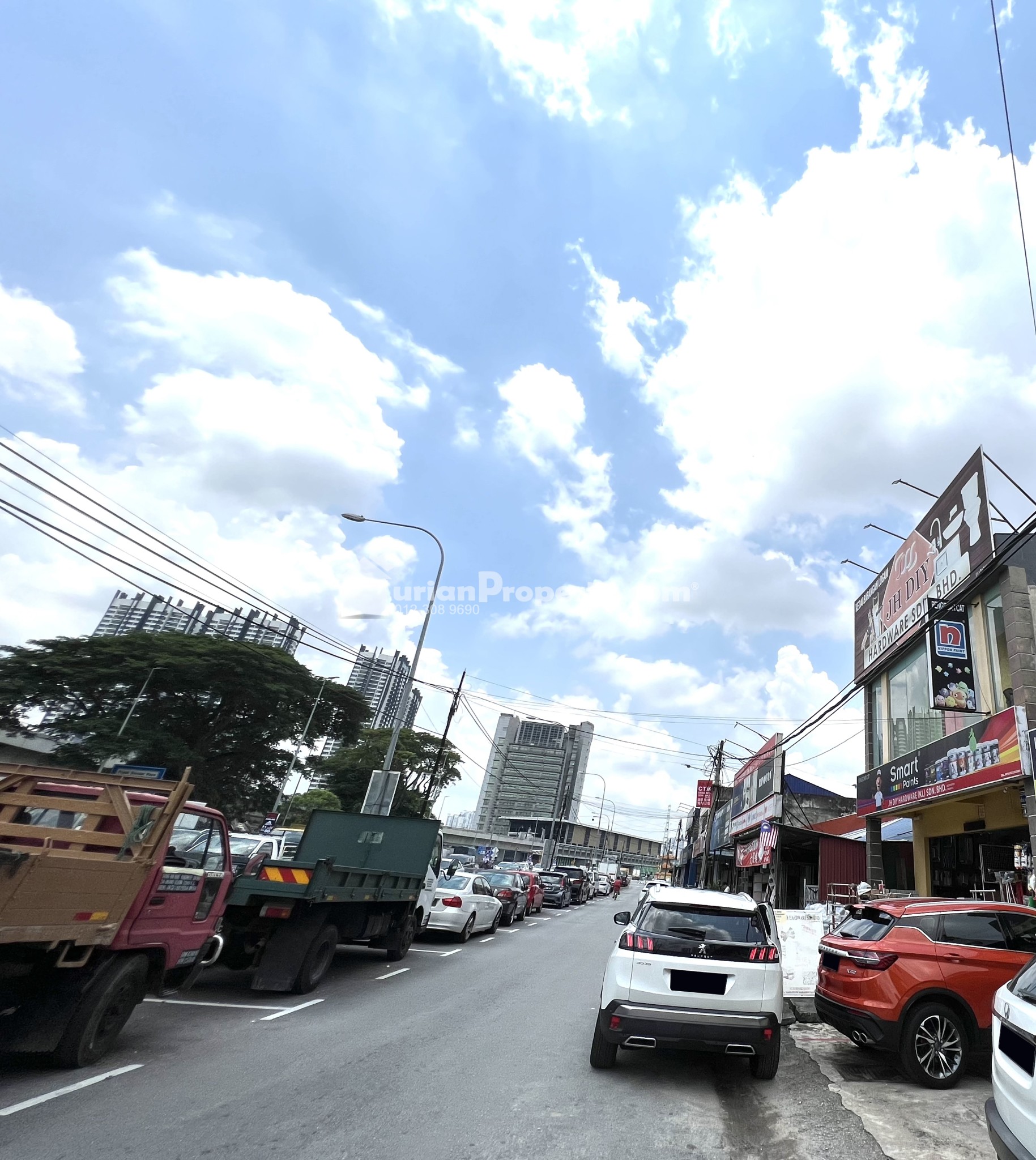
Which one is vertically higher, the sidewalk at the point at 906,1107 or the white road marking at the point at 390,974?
the sidewalk at the point at 906,1107

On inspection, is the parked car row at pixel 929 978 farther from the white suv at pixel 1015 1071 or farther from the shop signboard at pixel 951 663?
the shop signboard at pixel 951 663

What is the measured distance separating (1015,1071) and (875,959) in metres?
3.40

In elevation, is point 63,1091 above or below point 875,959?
below

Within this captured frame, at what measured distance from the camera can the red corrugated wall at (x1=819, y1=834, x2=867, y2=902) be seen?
23.4 metres

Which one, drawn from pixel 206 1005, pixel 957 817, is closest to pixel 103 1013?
pixel 206 1005

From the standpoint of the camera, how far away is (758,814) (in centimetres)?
2611

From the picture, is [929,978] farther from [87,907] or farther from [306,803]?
[306,803]

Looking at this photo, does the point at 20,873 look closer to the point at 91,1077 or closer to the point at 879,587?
the point at 91,1077

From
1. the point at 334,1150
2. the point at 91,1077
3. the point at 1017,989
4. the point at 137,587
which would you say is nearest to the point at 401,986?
the point at 91,1077

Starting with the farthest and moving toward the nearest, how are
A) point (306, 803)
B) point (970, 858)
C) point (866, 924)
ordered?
point (306, 803), point (970, 858), point (866, 924)

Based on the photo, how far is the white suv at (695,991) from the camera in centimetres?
573

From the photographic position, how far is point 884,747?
1830cm

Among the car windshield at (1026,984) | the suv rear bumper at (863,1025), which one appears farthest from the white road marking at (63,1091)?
the suv rear bumper at (863,1025)

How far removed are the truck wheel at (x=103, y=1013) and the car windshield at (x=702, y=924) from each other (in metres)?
4.57
